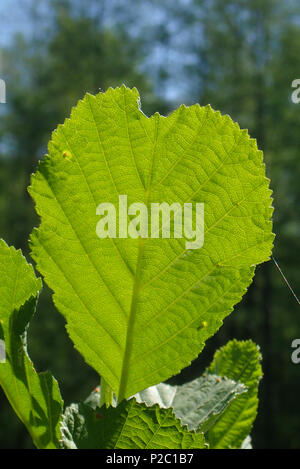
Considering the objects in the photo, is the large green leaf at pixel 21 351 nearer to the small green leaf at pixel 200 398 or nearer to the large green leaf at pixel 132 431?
the large green leaf at pixel 132 431

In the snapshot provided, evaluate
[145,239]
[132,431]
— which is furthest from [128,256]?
[132,431]

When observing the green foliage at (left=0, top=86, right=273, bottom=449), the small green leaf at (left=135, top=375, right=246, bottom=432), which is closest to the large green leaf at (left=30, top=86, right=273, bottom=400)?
the green foliage at (left=0, top=86, right=273, bottom=449)

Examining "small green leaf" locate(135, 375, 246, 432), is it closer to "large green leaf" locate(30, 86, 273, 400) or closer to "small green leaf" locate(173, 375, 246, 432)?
"small green leaf" locate(173, 375, 246, 432)

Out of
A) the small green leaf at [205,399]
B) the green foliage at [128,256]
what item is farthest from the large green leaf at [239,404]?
the green foliage at [128,256]

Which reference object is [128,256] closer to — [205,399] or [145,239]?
[145,239]
